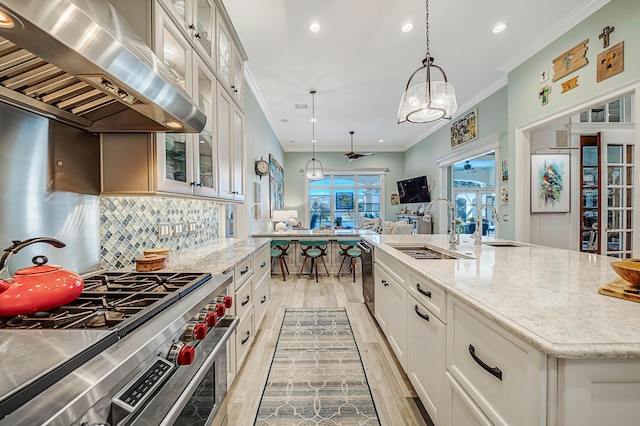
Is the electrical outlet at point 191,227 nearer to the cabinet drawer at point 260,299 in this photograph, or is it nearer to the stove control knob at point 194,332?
the cabinet drawer at point 260,299

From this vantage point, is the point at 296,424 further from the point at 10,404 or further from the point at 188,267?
the point at 10,404

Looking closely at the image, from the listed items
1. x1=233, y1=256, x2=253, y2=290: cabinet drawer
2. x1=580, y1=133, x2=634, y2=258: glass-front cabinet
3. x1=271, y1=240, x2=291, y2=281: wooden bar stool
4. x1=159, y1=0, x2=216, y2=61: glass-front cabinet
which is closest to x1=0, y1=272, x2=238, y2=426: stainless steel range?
x1=233, y1=256, x2=253, y2=290: cabinet drawer

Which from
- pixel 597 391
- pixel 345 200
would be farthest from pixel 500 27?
pixel 345 200

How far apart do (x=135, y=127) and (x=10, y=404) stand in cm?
124

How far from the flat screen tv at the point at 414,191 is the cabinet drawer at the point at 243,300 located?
594 cm

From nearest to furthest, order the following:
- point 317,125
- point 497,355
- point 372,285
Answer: point 497,355 < point 372,285 < point 317,125

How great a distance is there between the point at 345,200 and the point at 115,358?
8.50m

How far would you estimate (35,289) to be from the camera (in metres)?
0.84

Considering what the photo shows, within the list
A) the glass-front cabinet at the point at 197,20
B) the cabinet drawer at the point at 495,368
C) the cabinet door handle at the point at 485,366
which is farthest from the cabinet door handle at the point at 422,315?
the glass-front cabinet at the point at 197,20

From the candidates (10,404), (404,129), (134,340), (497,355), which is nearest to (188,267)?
(134,340)

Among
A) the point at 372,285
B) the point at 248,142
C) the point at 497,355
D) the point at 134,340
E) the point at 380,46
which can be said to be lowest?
the point at 372,285

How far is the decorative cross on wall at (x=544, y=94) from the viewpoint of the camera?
3111mm

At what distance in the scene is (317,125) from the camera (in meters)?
6.34

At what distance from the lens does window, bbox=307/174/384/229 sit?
8.95 metres
